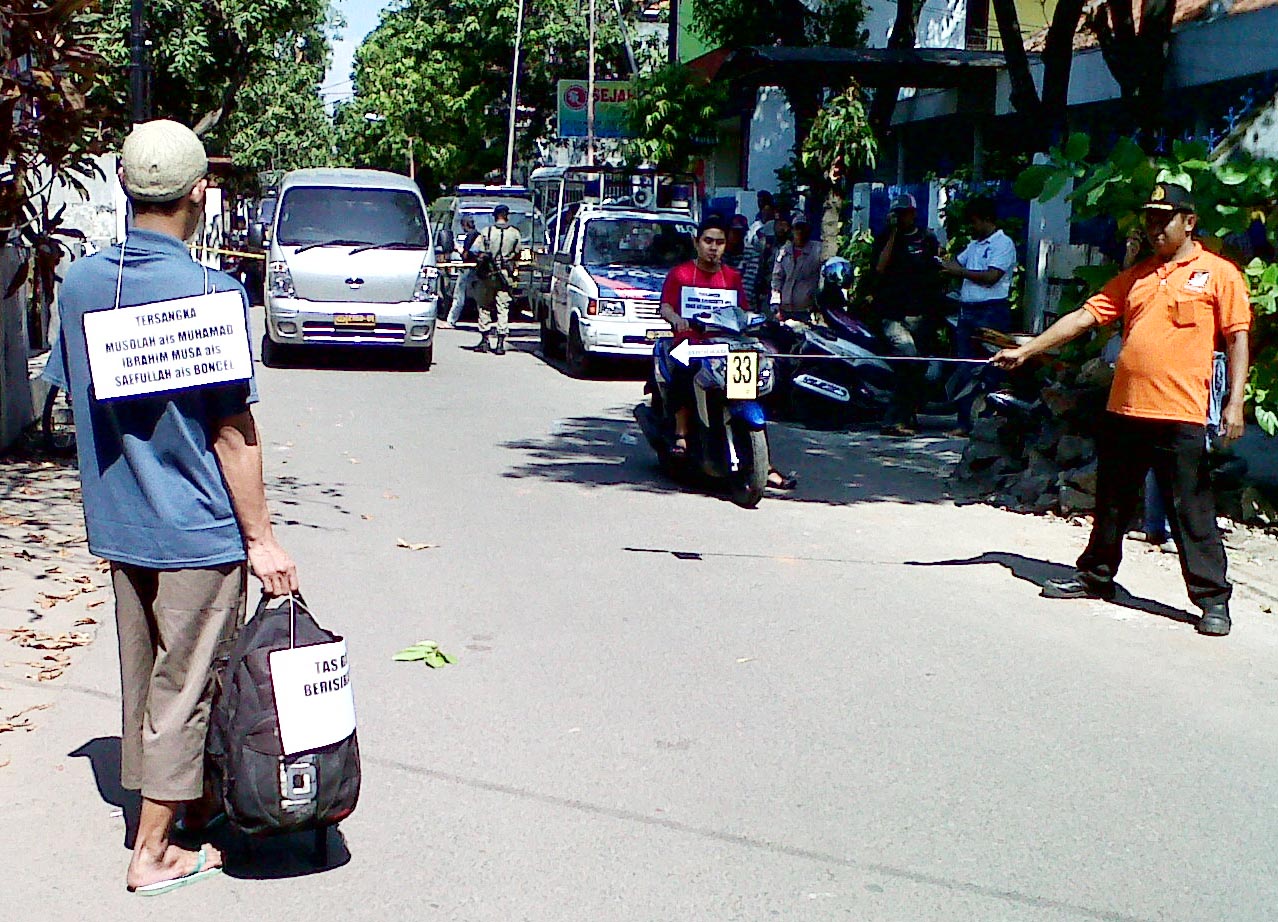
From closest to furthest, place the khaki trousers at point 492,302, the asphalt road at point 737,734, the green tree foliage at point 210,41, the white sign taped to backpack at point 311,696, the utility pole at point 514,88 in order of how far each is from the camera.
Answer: the white sign taped to backpack at point 311,696 → the asphalt road at point 737,734 → the khaki trousers at point 492,302 → the green tree foliage at point 210,41 → the utility pole at point 514,88

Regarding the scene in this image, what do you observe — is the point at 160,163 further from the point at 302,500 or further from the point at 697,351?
the point at 697,351

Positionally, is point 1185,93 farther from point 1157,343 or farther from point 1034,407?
point 1157,343

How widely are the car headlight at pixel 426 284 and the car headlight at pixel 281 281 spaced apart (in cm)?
137

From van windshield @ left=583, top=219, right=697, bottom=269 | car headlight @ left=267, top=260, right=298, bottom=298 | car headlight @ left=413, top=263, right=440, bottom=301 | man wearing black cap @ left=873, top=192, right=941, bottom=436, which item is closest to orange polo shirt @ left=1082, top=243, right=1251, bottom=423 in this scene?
man wearing black cap @ left=873, top=192, right=941, bottom=436

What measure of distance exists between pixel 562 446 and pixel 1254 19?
877 cm

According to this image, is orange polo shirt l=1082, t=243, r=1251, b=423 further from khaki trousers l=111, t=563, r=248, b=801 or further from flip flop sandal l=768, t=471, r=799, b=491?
khaki trousers l=111, t=563, r=248, b=801

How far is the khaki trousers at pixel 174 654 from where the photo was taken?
4039 millimetres

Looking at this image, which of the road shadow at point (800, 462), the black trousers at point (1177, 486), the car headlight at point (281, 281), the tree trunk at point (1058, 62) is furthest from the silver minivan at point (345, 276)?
the black trousers at point (1177, 486)

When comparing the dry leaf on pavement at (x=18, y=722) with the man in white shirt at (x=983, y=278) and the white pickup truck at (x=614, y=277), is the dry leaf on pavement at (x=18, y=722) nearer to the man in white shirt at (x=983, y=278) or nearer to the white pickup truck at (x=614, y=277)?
the man in white shirt at (x=983, y=278)

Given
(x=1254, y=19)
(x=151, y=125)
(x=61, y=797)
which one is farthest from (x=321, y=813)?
(x=1254, y=19)

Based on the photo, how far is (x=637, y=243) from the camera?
1836 cm

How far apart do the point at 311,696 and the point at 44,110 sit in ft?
19.0

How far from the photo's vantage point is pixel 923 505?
10312 mm

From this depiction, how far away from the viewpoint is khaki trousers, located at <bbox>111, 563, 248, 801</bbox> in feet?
13.3
